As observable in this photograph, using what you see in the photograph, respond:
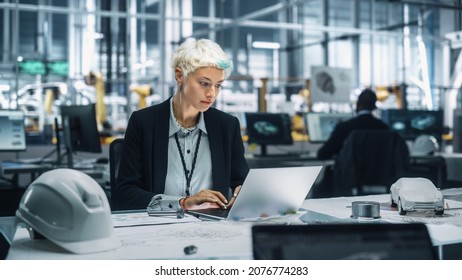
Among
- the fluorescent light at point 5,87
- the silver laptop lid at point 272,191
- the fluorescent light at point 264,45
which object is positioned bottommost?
the silver laptop lid at point 272,191

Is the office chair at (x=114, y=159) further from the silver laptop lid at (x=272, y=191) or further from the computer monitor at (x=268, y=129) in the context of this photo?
the computer monitor at (x=268, y=129)

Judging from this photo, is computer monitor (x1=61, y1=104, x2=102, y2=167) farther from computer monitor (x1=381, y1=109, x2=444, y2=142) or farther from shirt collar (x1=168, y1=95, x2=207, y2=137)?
computer monitor (x1=381, y1=109, x2=444, y2=142)

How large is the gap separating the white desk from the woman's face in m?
0.60

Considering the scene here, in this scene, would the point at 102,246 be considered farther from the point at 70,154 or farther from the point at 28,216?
the point at 70,154

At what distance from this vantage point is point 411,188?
1.72 metres

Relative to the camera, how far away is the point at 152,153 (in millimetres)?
2105

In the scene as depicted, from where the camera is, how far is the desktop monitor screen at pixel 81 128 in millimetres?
4121

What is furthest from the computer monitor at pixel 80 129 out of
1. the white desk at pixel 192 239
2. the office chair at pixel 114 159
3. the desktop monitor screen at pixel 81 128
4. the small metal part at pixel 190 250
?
the small metal part at pixel 190 250

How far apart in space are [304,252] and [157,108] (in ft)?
4.49

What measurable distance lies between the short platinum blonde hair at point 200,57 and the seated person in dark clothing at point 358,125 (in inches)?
113

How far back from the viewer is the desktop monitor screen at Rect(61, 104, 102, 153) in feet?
13.5

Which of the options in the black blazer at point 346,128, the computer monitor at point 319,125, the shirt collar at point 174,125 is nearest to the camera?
the shirt collar at point 174,125

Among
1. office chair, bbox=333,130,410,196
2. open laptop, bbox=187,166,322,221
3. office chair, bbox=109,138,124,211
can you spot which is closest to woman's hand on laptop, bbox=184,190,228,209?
open laptop, bbox=187,166,322,221
